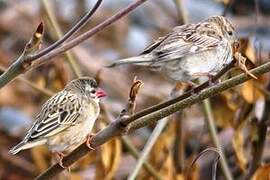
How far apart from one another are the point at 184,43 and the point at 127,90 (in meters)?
3.60

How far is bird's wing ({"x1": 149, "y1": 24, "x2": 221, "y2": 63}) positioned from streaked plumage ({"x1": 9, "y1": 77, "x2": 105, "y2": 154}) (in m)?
0.40

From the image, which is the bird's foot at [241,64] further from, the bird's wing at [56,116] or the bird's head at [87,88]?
the bird's head at [87,88]

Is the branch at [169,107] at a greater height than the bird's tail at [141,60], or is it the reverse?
the branch at [169,107]

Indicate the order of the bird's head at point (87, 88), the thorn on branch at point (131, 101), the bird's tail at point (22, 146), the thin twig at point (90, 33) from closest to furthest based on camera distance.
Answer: the thin twig at point (90, 33)
the thorn on branch at point (131, 101)
the bird's tail at point (22, 146)
the bird's head at point (87, 88)

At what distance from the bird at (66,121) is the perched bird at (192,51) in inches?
15.1

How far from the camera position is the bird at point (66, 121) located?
3.39 meters

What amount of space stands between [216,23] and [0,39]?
5000mm

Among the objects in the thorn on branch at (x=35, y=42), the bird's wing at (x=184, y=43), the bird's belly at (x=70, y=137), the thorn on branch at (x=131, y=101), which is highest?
the thorn on branch at (x=35, y=42)

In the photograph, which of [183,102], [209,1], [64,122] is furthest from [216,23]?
[209,1]

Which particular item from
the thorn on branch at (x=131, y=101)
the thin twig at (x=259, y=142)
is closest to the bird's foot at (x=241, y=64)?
the thorn on branch at (x=131, y=101)

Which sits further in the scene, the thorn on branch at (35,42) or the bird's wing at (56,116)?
the bird's wing at (56,116)

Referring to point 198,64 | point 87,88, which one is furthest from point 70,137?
point 198,64

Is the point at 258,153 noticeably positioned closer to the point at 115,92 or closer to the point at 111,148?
the point at 111,148

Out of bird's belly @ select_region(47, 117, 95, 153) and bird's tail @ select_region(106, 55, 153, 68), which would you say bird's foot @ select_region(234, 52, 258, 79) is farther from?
bird's belly @ select_region(47, 117, 95, 153)
